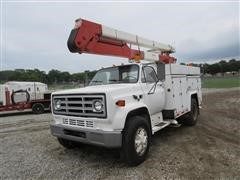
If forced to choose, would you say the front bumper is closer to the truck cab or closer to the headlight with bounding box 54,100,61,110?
the truck cab

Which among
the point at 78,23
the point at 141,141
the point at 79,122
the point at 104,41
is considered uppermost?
the point at 78,23

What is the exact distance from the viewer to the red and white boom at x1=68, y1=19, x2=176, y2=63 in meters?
4.59

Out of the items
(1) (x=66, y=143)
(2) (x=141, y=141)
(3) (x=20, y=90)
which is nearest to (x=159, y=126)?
(2) (x=141, y=141)

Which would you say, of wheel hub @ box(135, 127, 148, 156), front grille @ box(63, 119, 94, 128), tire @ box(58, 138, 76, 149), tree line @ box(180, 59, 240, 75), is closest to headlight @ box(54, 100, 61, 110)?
front grille @ box(63, 119, 94, 128)

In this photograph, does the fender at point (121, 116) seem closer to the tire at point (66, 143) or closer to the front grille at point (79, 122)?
the front grille at point (79, 122)

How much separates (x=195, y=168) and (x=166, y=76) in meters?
2.52

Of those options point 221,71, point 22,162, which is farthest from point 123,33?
point 221,71

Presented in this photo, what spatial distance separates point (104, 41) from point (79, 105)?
183 cm

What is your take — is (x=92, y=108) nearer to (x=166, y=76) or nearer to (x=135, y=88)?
(x=135, y=88)

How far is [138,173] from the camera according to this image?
393 centimetres

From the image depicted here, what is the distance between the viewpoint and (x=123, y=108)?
13.3ft

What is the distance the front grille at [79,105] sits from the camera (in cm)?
396

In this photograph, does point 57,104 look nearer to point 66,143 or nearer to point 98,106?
point 66,143

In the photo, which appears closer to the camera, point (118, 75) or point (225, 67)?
point (118, 75)
